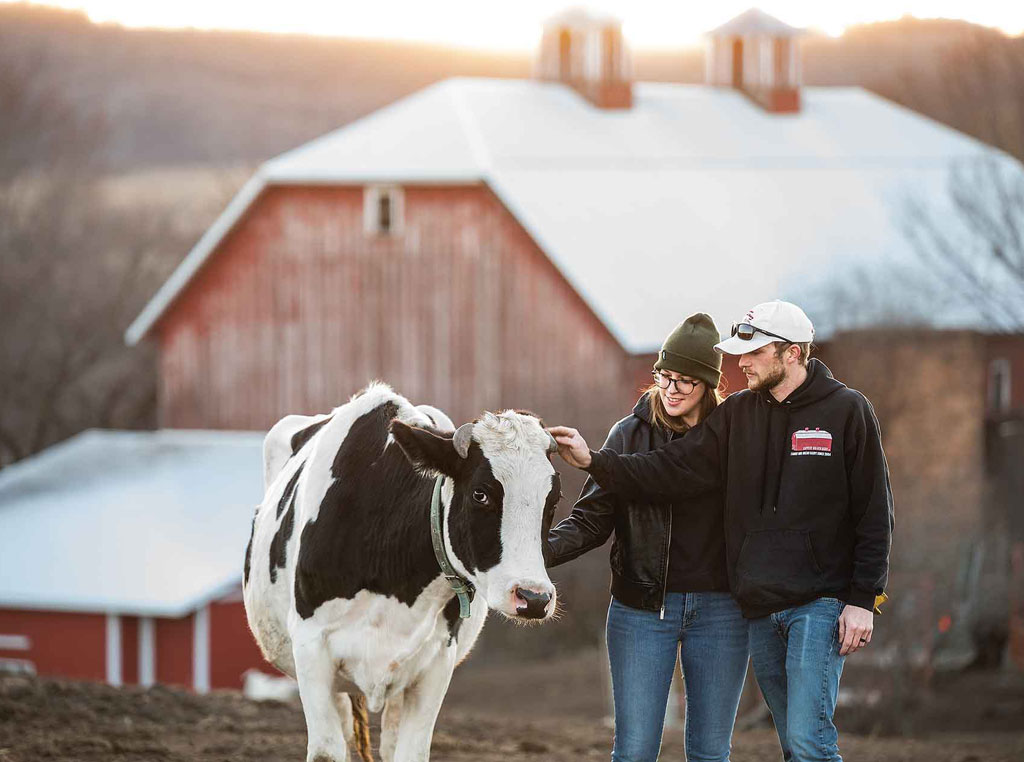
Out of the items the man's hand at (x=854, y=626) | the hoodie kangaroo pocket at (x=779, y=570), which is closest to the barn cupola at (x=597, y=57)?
the hoodie kangaroo pocket at (x=779, y=570)

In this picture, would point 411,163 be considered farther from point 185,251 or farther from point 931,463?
point 185,251

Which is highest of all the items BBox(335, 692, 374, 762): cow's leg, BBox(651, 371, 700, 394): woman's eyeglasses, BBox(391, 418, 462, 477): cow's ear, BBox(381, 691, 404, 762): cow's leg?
BBox(651, 371, 700, 394): woman's eyeglasses

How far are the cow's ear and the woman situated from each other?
0.43 meters

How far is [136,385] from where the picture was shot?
102 feet

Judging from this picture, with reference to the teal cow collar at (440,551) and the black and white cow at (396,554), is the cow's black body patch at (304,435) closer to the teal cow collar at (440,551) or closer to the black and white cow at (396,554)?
the black and white cow at (396,554)

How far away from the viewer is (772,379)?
16.9 ft

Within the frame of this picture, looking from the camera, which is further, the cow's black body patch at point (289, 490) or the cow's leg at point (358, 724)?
the cow's leg at point (358, 724)

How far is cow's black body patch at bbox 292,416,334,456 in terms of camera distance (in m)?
7.30

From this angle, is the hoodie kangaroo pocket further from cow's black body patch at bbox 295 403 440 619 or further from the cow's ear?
cow's black body patch at bbox 295 403 440 619

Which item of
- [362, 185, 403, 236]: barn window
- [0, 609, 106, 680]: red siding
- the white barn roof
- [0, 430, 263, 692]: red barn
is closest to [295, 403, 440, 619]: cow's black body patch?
[0, 430, 263, 692]: red barn

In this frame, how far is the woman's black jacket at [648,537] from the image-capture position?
17.3ft

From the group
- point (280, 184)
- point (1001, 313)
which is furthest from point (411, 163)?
point (1001, 313)

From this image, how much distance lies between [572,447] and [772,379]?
69 cm

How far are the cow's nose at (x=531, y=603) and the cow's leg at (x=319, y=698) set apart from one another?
45.6 inches
